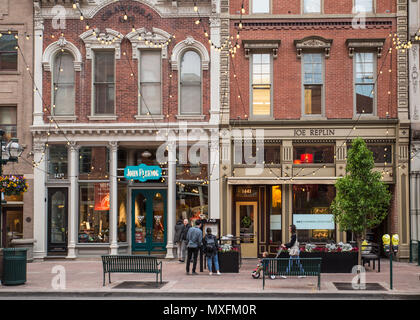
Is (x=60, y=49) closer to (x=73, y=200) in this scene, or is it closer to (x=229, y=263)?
(x=73, y=200)

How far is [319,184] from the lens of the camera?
2130 cm

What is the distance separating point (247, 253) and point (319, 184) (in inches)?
157

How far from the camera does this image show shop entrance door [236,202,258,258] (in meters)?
21.7

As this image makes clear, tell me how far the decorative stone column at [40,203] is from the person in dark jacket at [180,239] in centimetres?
536

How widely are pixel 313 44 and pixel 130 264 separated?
11.6 m

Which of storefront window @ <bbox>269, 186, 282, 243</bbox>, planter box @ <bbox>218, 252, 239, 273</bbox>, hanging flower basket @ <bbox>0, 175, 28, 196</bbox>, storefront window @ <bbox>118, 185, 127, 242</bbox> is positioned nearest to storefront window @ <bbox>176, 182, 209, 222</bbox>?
storefront window @ <bbox>118, 185, 127, 242</bbox>

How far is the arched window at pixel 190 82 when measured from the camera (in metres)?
21.9

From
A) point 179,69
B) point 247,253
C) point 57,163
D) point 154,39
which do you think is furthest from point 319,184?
point 57,163

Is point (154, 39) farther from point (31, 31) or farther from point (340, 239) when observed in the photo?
point (340, 239)

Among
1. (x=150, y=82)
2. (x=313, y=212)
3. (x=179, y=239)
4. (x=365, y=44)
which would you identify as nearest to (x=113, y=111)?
(x=150, y=82)

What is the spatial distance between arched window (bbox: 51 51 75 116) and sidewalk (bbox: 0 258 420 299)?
6.70 m

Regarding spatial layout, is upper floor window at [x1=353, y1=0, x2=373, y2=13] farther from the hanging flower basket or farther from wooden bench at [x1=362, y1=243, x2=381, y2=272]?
the hanging flower basket
